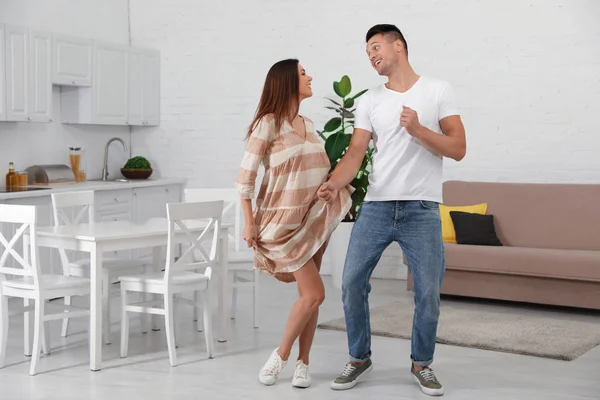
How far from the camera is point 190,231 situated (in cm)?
475

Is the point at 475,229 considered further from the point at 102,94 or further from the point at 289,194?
the point at 102,94

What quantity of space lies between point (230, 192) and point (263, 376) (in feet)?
6.48

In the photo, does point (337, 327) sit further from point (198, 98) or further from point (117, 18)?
point (117, 18)

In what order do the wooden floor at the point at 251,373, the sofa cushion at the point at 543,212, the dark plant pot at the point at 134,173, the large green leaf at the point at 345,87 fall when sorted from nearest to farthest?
the wooden floor at the point at 251,373 → the sofa cushion at the point at 543,212 → the large green leaf at the point at 345,87 → the dark plant pot at the point at 134,173

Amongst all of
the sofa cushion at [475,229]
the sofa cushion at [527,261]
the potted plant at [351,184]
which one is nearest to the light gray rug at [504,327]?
the sofa cushion at [527,261]

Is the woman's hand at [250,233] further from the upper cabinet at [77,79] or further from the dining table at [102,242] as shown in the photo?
the upper cabinet at [77,79]

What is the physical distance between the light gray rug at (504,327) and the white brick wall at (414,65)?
138 cm

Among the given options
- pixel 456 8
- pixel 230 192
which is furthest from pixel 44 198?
pixel 456 8

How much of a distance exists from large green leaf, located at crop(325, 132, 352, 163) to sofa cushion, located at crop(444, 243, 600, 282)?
3.38 feet

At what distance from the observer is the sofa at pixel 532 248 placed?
580cm

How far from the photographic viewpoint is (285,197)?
12.4 ft

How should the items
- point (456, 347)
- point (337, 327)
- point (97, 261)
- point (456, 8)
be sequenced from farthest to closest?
point (456, 8) → point (337, 327) → point (456, 347) → point (97, 261)

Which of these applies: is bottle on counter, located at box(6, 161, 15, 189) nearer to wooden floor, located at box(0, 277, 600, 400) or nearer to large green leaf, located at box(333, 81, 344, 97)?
wooden floor, located at box(0, 277, 600, 400)

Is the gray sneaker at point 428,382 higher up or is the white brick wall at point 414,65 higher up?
the white brick wall at point 414,65
